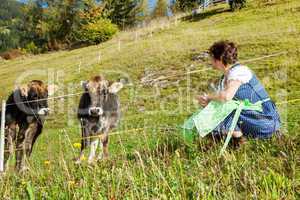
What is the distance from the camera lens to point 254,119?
505 centimetres

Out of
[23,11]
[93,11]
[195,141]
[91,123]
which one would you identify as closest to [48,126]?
[91,123]

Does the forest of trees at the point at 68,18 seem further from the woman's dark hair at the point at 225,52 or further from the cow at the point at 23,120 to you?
the woman's dark hair at the point at 225,52

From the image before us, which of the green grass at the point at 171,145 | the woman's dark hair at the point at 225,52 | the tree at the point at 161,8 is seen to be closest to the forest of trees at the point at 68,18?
the tree at the point at 161,8

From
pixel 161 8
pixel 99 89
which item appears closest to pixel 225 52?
pixel 99 89

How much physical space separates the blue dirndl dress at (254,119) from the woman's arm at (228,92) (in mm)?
173

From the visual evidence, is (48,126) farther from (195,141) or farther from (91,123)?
(195,141)

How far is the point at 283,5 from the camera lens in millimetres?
31781

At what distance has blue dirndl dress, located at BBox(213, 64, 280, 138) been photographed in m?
5.00

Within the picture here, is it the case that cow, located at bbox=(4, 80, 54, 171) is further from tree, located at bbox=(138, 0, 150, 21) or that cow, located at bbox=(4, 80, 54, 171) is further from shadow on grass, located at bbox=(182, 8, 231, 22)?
tree, located at bbox=(138, 0, 150, 21)

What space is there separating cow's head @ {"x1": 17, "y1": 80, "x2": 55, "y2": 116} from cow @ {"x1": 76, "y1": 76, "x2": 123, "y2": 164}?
0.58 m

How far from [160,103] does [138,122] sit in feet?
8.58

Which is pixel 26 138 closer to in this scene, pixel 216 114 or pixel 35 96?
pixel 35 96

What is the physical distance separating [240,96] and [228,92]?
0.82ft

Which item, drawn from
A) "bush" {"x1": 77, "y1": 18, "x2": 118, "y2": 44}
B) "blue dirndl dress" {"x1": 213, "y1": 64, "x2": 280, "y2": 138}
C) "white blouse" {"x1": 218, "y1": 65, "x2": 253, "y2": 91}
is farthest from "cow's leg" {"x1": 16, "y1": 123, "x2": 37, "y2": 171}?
"bush" {"x1": 77, "y1": 18, "x2": 118, "y2": 44}
